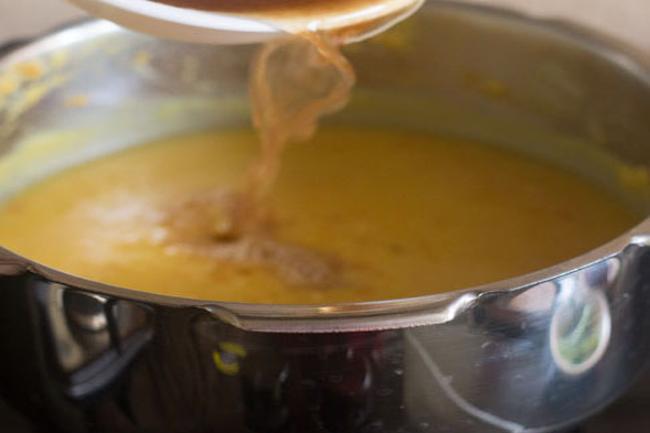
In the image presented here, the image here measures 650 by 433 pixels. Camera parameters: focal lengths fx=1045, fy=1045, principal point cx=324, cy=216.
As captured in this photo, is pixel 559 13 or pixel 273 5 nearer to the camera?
pixel 273 5

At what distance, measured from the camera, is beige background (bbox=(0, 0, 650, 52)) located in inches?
42.6

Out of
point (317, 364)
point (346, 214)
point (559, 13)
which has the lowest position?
point (317, 364)

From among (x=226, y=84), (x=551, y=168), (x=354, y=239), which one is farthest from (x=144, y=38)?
(x=551, y=168)

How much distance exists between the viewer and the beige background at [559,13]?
1082mm

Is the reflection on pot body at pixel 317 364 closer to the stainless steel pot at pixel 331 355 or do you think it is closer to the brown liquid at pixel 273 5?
the stainless steel pot at pixel 331 355

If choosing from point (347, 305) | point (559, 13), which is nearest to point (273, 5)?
point (347, 305)

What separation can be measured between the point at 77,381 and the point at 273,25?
0.89ft

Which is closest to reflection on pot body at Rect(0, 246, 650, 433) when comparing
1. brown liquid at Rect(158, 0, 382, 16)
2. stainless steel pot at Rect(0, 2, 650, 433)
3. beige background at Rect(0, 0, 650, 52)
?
stainless steel pot at Rect(0, 2, 650, 433)

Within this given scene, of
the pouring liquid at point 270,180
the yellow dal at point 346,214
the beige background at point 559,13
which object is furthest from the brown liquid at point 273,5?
the beige background at point 559,13

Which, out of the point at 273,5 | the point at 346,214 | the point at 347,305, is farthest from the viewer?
→ the point at 346,214

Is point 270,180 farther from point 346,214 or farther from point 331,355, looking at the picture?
point 331,355

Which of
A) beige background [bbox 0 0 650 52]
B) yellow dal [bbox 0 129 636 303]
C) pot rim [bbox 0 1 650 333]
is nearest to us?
pot rim [bbox 0 1 650 333]

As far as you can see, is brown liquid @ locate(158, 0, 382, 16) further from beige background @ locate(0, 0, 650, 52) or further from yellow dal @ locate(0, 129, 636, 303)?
beige background @ locate(0, 0, 650, 52)

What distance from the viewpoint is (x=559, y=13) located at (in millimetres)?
1111
